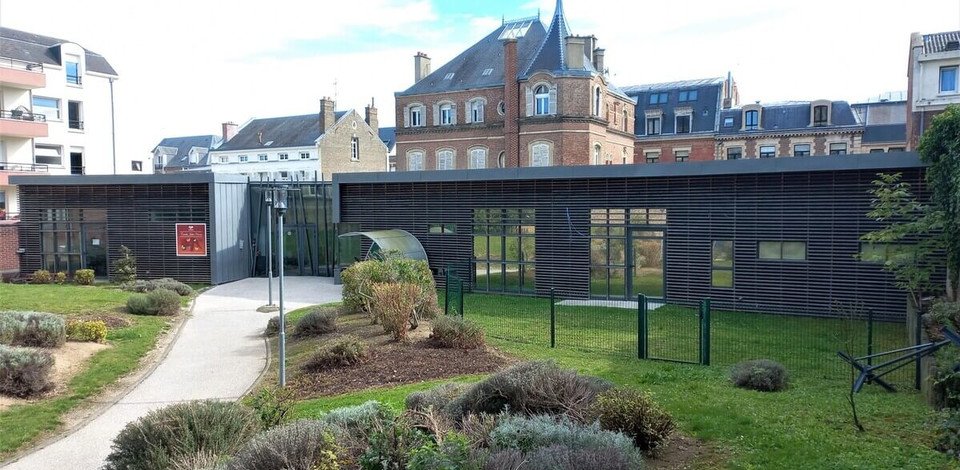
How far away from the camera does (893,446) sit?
6.76 m

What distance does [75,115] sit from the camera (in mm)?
40656

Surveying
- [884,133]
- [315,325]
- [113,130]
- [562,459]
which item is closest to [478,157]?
[113,130]

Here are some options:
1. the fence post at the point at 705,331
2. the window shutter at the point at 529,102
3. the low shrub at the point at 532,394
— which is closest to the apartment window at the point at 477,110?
the window shutter at the point at 529,102

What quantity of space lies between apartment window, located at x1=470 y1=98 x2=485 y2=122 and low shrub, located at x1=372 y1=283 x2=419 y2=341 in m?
30.4

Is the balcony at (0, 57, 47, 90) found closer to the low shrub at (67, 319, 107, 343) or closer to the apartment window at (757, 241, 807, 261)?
the low shrub at (67, 319, 107, 343)

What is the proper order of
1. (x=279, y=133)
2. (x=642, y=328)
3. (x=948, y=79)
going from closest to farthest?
(x=642, y=328) < (x=948, y=79) < (x=279, y=133)

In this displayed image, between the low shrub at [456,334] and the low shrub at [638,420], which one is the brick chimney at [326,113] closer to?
the low shrub at [456,334]

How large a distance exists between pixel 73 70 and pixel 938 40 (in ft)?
150

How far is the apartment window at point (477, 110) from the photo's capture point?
44.1 metres

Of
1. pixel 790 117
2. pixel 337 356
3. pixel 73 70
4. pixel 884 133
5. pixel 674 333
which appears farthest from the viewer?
pixel 790 117

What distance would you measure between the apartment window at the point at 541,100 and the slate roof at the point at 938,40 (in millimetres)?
18801

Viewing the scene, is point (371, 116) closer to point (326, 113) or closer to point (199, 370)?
point (326, 113)

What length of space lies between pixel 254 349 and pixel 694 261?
11771 mm

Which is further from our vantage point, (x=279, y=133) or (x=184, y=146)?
(x=184, y=146)
